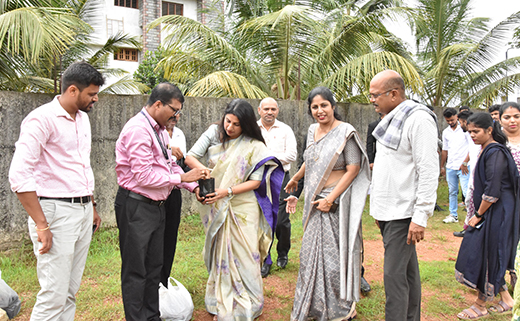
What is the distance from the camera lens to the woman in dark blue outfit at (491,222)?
3500mm

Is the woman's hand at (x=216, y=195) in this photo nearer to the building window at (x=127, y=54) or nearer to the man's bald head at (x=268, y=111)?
the man's bald head at (x=268, y=111)

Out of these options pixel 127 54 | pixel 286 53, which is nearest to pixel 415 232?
pixel 286 53

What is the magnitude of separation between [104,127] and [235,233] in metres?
2.87

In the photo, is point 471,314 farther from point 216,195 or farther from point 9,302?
point 9,302

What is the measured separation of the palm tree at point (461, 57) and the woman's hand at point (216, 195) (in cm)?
988

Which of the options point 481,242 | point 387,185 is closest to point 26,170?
point 387,185

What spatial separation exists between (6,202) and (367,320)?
4028 millimetres

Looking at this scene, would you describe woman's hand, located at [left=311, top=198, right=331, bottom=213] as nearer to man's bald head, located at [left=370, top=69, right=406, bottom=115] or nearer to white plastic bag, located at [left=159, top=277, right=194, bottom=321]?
Result: man's bald head, located at [left=370, top=69, right=406, bottom=115]

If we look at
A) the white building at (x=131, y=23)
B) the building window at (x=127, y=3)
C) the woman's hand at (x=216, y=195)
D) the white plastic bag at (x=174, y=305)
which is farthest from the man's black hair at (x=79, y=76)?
the building window at (x=127, y=3)

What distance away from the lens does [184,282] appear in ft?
13.3

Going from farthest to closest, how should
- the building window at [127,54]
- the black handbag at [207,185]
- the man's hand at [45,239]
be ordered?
the building window at [127,54], the black handbag at [207,185], the man's hand at [45,239]

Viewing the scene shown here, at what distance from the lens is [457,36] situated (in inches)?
487

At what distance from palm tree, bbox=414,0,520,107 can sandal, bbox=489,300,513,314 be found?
885 centimetres

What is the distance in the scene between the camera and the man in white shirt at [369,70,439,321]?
2605 millimetres
